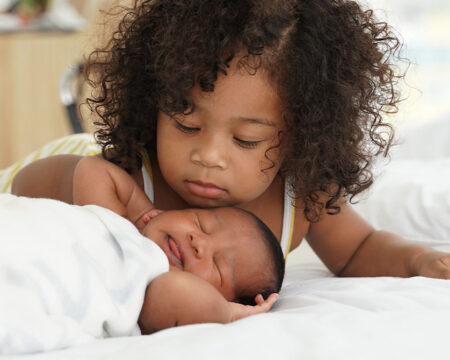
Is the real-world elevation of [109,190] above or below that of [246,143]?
below

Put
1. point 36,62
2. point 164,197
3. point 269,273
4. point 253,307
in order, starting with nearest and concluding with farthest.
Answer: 1. point 253,307
2. point 269,273
3. point 164,197
4. point 36,62

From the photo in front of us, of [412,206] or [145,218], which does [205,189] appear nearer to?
[145,218]

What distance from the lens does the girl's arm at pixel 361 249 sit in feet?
3.91

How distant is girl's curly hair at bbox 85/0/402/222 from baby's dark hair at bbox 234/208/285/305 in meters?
0.21

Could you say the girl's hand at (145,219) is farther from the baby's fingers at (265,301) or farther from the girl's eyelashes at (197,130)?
the baby's fingers at (265,301)

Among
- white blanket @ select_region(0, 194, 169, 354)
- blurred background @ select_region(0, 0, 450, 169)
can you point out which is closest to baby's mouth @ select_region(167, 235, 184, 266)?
white blanket @ select_region(0, 194, 169, 354)

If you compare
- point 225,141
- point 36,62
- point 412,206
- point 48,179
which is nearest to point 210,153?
point 225,141

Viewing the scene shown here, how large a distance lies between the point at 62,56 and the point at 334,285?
2.91m

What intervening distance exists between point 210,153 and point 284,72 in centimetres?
21

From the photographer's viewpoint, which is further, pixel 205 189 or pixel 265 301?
pixel 205 189

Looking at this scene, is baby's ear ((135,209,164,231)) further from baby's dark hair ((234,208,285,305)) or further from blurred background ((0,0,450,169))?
blurred background ((0,0,450,169))

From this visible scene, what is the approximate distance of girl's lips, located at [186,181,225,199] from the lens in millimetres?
1103

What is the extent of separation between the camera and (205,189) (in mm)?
1106

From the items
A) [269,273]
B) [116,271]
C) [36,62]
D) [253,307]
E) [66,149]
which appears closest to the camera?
[116,271]
